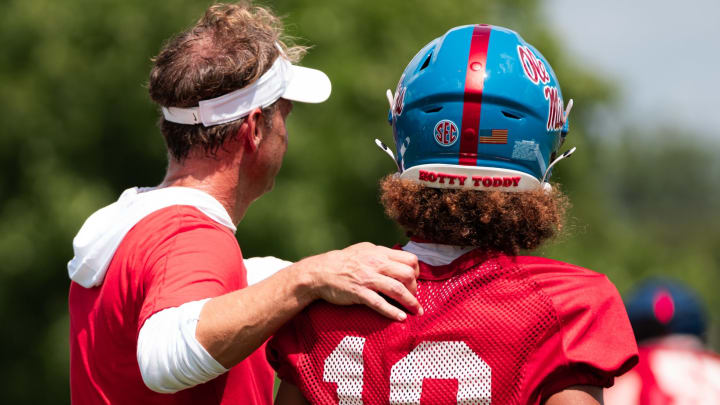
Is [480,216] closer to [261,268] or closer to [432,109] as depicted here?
[432,109]

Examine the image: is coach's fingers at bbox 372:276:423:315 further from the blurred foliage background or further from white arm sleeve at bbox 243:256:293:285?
the blurred foliage background

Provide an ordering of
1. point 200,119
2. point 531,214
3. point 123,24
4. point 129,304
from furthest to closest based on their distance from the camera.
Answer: point 123,24, point 200,119, point 129,304, point 531,214

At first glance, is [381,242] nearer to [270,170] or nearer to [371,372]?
[270,170]

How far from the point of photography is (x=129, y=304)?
3021 mm

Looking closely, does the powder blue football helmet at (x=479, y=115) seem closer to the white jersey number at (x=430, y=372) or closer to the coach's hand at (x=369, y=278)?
the coach's hand at (x=369, y=278)

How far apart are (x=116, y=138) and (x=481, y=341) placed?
39.7 ft

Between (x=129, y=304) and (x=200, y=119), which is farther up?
(x=200, y=119)

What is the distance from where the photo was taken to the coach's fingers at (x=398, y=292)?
2617mm

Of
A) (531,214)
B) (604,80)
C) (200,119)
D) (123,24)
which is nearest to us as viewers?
(531,214)

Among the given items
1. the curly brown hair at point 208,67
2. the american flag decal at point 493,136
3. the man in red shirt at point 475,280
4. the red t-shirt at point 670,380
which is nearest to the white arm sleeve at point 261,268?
the curly brown hair at point 208,67

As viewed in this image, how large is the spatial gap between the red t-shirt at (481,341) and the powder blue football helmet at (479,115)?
262mm

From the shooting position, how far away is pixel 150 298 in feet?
9.16

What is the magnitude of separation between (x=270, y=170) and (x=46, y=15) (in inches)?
435

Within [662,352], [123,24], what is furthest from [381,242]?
[662,352]
